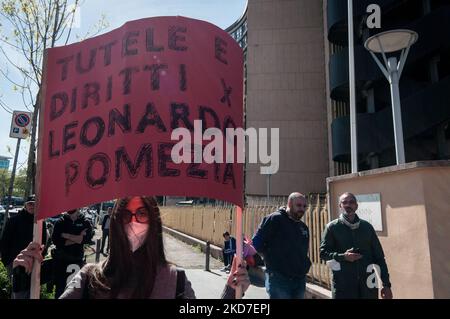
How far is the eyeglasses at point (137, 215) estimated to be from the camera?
82.1 inches

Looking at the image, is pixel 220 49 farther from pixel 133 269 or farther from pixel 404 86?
pixel 404 86

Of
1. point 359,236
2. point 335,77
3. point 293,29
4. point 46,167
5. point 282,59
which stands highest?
point 293,29

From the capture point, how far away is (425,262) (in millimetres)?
5391

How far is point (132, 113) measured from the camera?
99.7 inches

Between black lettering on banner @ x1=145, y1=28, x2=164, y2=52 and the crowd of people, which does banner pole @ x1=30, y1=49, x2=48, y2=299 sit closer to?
the crowd of people

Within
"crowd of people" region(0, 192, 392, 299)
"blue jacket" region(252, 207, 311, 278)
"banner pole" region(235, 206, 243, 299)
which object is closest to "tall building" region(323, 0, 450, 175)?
"crowd of people" region(0, 192, 392, 299)

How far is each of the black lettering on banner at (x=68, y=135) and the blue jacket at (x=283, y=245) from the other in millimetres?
2799

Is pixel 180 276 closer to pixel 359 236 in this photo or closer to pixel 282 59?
pixel 359 236

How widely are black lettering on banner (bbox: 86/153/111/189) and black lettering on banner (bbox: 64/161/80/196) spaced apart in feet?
0.24

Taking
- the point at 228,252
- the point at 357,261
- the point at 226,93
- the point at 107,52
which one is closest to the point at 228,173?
the point at 226,93

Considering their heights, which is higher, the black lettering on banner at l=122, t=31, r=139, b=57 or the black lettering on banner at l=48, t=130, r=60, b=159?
the black lettering on banner at l=122, t=31, r=139, b=57

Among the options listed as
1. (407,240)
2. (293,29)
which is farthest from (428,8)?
(407,240)

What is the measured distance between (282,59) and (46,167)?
3011 centimetres

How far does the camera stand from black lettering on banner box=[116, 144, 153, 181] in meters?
2.42
